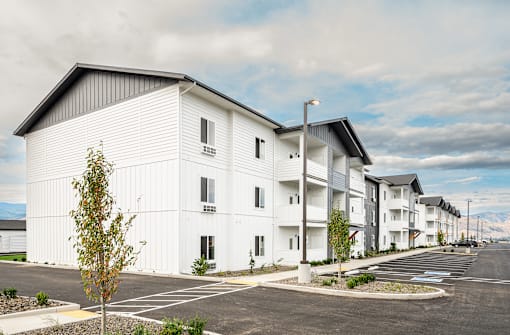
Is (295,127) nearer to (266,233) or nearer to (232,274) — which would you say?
(266,233)

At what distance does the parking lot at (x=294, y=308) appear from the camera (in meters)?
9.90

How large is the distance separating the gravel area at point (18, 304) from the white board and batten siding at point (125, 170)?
339 inches

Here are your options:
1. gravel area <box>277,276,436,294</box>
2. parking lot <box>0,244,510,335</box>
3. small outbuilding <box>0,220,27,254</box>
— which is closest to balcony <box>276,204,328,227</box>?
gravel area <box>277,276,436,294</box>

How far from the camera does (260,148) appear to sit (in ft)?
87.3

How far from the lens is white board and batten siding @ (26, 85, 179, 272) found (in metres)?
20.5

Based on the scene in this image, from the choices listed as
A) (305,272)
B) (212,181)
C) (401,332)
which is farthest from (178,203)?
(401,332)

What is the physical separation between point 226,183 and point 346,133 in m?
14.2

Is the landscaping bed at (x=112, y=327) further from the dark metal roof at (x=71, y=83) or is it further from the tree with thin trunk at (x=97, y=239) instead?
the dark metal roof at (x=71, y=83)

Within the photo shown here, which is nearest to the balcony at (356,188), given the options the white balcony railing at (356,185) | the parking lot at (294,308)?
the white balcony railing at (356,185)

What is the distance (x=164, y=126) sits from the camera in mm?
20859

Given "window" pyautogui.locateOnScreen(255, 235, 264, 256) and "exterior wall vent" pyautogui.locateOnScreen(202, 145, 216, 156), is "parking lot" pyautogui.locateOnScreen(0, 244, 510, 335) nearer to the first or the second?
"exterior wall vent" pyautogui.locateOnScreen(202, 145, 216, 156)

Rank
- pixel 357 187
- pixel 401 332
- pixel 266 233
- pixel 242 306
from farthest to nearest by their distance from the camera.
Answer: pixel 357 187 < pixel 266 233 < pixel 242 306 < pixel 401 332

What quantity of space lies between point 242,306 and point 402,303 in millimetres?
5219

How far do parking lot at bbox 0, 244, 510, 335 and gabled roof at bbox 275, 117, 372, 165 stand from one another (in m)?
13.8
